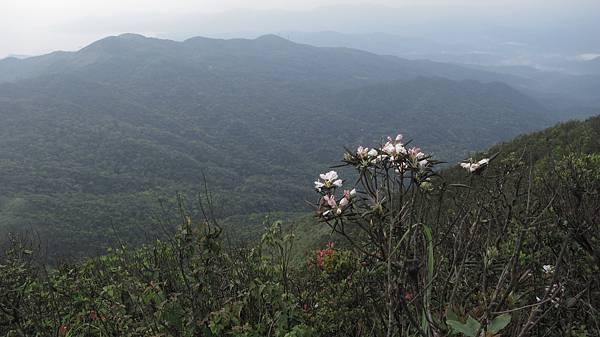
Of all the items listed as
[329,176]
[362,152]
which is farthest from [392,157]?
[329,176]

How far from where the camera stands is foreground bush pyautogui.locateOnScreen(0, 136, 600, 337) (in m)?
2.24

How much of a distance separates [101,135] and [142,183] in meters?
56.9

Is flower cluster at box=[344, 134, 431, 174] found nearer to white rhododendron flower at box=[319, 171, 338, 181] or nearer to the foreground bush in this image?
the foreground bush

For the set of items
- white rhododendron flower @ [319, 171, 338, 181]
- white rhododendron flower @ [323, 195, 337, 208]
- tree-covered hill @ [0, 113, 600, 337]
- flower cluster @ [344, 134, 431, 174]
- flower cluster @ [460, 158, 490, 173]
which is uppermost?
flower cluster @ [344, 134, 431, 174]

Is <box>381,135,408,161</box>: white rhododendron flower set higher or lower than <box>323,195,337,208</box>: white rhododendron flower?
higher

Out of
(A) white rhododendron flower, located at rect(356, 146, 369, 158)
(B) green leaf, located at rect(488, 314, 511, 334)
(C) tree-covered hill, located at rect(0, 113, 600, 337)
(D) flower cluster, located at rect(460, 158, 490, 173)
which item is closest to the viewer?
(B) green leaf, located at rect(488, 314, 511, 334)

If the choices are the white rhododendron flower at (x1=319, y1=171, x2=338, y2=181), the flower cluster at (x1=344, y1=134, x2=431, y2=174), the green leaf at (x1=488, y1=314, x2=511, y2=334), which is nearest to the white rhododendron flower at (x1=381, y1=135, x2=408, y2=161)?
the flower cluster at (x1=344, y1=134, x2=431, y2=174)

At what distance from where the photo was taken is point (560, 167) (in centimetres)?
468

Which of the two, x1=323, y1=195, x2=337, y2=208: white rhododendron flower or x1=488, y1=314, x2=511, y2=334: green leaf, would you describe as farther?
x1=323, y1=195, x2=337, y2=208: white rhododendron flower

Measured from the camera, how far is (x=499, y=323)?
174cm

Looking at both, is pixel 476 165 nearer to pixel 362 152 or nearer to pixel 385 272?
pixel 362 152

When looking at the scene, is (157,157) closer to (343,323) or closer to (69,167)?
(69,167)

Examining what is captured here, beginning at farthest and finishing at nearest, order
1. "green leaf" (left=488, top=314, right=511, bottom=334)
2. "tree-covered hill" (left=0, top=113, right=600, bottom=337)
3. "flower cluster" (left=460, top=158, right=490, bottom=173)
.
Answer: "flower cluster" (left=460, top=158, right=490, bottom=173) → "tree-covered hill" (left=0, top=113, right=600, bottom=337) → "green leaf" (left=488, top=314, right=511, bottom=334)

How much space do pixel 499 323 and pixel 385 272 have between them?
1.57 meters
